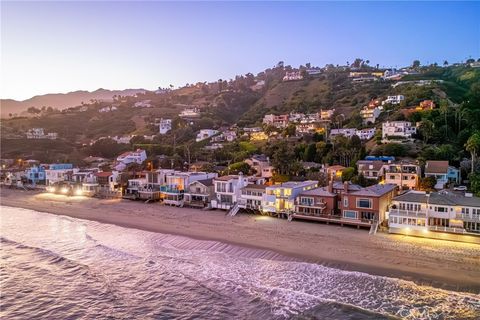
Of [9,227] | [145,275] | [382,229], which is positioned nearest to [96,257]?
[145,275]

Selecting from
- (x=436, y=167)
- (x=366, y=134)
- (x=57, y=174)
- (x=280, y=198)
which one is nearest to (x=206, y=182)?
(x=280, y=198)

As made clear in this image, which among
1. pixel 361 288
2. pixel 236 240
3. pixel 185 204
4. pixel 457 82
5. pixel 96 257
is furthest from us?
pixel 457 82

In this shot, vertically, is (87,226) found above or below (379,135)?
below

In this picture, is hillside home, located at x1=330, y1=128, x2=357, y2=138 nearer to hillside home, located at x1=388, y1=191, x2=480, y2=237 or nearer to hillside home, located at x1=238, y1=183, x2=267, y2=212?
hillside home, located at x1=238, y1=183, x2=267, y2=212

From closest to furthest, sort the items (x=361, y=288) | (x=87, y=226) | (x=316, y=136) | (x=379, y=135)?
(x=361, y=288), (x=87, y=226), (x=379, y=135), (x=316, y=136)

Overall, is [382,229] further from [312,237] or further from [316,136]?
[316,136]

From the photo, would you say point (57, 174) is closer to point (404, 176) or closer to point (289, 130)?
point (289, 130)

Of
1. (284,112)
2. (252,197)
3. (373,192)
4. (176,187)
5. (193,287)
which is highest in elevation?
(284,112)
